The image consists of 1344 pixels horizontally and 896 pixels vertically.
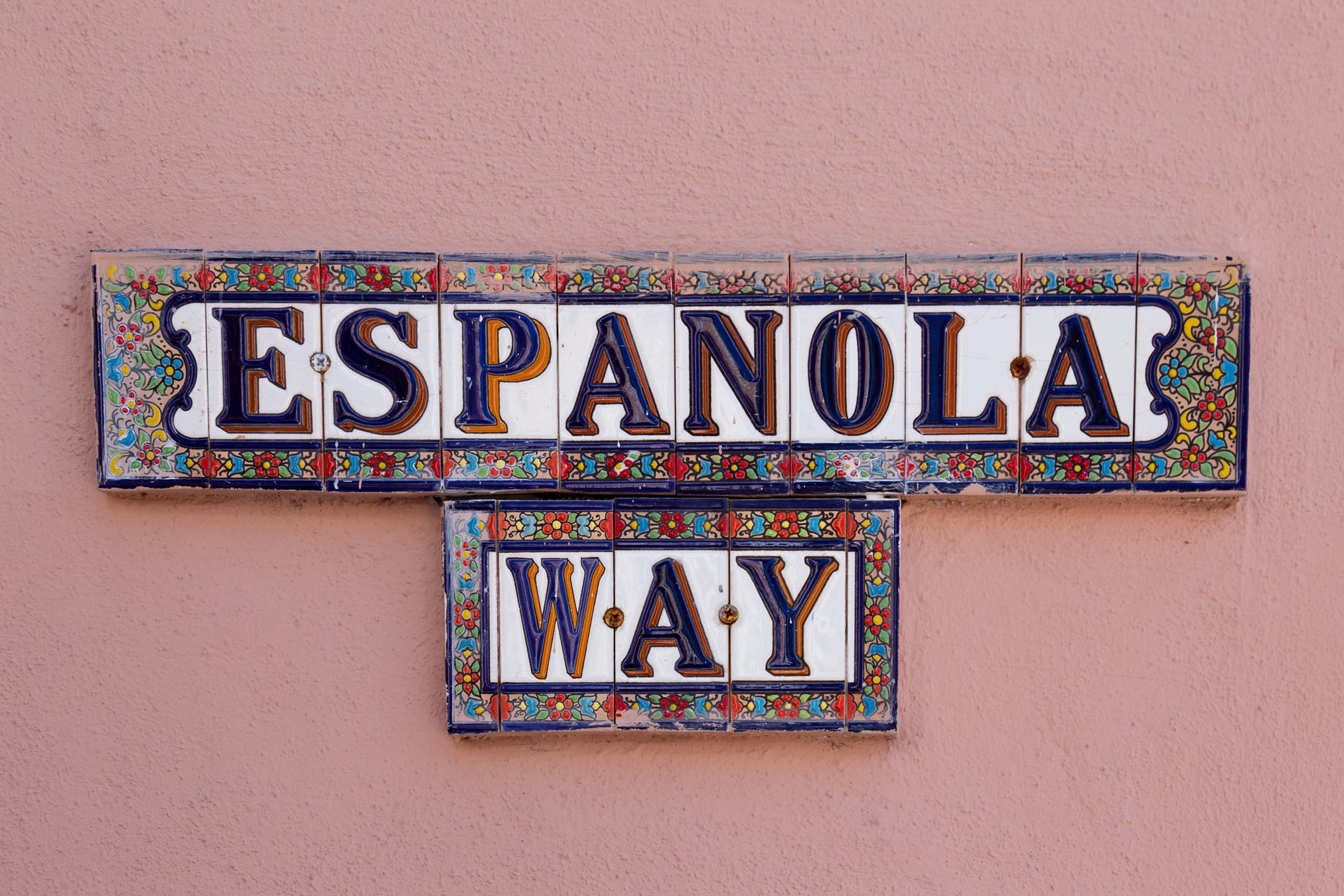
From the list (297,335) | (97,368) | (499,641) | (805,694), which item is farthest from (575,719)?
(97,368)

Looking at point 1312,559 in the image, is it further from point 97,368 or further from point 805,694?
point 97,368

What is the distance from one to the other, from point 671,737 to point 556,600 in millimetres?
230

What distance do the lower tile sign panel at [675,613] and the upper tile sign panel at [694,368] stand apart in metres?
0.04

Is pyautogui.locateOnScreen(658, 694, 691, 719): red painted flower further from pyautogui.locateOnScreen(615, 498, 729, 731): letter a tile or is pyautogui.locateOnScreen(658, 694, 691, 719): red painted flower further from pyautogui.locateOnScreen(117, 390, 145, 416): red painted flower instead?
pyautogui.locateOnScreen(117, 390, 145, 416): red painted flower

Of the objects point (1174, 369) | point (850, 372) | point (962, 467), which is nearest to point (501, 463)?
point (850, 372)

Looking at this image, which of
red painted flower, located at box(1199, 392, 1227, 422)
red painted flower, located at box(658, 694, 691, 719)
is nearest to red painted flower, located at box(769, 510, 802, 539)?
red painted flower, located at box(658, 694, 691, 719)

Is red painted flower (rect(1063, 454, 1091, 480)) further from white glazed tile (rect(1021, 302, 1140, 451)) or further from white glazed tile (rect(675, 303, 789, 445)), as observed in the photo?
white glazed tile (rect(675, 303, 789, 445))

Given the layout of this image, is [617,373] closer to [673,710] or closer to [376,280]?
[376,280]

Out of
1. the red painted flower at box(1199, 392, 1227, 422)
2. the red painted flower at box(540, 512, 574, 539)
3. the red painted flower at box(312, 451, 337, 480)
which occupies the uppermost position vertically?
the red painted flower at box(1199, 392, 1227, 422)

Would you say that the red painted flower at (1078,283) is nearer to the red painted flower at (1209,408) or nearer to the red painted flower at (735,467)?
the red painted flower at (1209,408)

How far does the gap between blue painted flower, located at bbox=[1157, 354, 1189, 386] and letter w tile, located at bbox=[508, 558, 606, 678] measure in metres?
0.70

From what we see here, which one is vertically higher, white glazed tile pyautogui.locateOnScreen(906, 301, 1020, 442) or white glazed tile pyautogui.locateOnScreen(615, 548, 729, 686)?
white glazed tile pyautogui.locateOnScreen(906, 301, 1020, 442)

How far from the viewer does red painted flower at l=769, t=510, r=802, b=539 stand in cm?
108

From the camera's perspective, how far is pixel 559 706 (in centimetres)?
109
